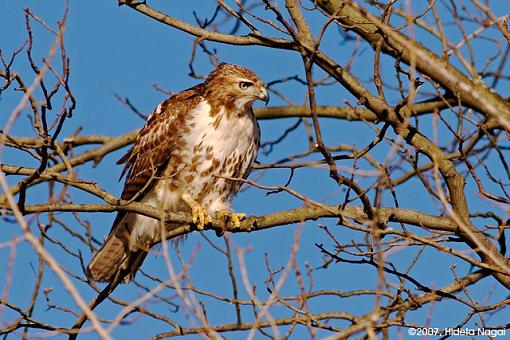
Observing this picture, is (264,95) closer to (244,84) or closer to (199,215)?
(244,84)

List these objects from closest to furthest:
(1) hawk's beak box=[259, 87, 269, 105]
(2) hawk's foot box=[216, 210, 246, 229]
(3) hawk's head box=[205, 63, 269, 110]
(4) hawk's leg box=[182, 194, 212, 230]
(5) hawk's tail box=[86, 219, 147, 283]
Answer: (4) hawk's leg box=[182, 194, 212, 230] < (2) hawk's foot box=[216, 210, 246, 229] < (1) hawk's beak box=[259, 87, 269, 105] < (3) hawk's head box=[205, 63, 269, 110] < (5) hawk's tail box=[86, 219, 147, 283]

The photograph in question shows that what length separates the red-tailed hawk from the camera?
21.9ft

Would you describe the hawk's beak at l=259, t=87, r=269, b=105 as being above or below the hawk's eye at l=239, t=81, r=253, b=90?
below

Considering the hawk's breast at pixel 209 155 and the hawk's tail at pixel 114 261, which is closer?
the hawk's breast at pixel 209 155

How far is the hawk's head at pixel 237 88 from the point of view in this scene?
6.76m

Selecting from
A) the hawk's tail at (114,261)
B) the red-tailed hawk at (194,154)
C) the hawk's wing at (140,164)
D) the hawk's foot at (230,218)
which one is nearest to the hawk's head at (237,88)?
the red-tailed hawk at (194,154)

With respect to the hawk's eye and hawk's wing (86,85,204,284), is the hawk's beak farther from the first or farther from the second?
hawk's wing (86,85,204,284)

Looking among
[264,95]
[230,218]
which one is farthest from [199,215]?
[264,95]

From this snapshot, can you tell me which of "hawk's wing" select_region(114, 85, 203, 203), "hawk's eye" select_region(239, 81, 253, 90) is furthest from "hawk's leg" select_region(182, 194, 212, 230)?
"hawk's eye" select_region(239, 81, 253, 90)

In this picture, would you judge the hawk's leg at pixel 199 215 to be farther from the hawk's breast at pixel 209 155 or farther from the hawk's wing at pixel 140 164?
the hawk's wing at pixel 140 164

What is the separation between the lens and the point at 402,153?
600cm

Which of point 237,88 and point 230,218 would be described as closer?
point 230,218

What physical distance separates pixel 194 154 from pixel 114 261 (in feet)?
3.91

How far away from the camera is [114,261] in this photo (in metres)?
7.07
